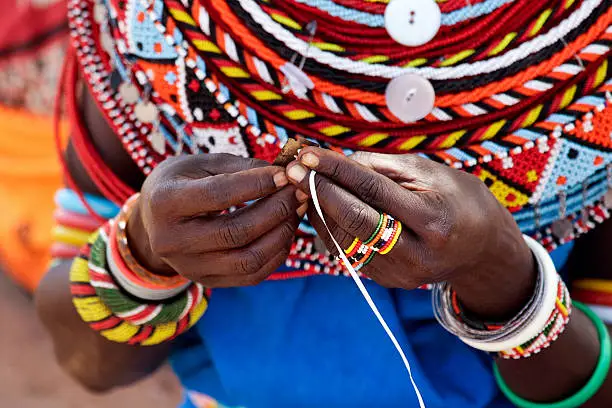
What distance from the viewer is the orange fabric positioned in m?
2.30

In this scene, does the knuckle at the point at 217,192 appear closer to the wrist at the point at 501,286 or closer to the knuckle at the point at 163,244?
the knuckle at the point at 163,244

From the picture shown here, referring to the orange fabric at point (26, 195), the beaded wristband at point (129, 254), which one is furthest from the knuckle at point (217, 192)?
the orange fabric at point (26, 195)

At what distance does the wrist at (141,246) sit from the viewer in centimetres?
93

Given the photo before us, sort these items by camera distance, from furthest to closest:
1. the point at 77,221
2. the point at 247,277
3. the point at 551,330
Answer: the point at 77,221 → the point at 551,330 → the point at 247,277

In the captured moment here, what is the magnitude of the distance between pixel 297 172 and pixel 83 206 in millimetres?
540

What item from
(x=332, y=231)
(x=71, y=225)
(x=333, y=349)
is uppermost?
(x=332, y=231)

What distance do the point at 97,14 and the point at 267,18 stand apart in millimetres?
272

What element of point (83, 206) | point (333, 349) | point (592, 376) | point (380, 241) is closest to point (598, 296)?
point (592, 376)

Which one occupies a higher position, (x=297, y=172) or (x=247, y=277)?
(x=297, y=172)

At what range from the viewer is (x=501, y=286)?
35.5 inches

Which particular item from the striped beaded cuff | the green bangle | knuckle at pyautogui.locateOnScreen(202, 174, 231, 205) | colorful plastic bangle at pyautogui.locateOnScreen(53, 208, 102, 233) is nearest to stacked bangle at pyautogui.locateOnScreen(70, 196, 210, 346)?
the striped beaded cuff

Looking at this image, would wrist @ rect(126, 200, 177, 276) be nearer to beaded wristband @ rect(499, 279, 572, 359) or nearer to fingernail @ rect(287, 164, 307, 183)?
fingernail @ rect(287, 164, 307, 183)

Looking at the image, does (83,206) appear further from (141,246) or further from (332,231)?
(332,231)

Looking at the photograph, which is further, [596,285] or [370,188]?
[596,285]
